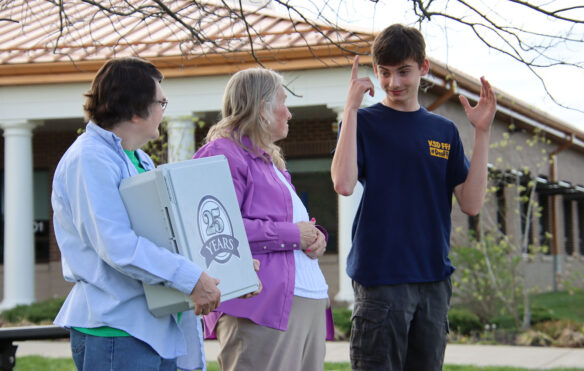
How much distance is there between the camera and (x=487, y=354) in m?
8.10

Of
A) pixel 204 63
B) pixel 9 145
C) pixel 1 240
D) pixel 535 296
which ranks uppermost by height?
pixel 204 63

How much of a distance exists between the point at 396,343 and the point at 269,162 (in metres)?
0.94

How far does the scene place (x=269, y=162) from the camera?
3309 mm

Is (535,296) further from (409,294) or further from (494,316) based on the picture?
(409,294)

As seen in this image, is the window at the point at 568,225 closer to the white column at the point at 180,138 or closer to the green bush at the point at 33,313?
the white column at the point at 180,138

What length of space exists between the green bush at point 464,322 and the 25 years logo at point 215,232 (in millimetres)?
7986

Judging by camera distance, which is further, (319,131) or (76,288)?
(319,131)

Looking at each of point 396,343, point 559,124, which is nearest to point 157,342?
point 396,343

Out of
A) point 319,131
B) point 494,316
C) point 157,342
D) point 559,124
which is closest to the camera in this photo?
point 157,342

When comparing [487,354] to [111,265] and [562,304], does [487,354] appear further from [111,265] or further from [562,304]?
[562,304]

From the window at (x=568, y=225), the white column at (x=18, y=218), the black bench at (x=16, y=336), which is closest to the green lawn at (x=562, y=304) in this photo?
the window at (x=568, y=225)

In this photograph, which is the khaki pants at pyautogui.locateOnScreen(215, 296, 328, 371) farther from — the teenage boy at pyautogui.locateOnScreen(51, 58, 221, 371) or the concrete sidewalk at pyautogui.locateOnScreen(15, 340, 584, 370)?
the concrete sidewalk at pyautogui.locateOnScreen(15, 340, 584, 370)

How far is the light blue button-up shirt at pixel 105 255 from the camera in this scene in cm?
244

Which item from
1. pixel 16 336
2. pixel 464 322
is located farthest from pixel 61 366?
pixel 464 322
